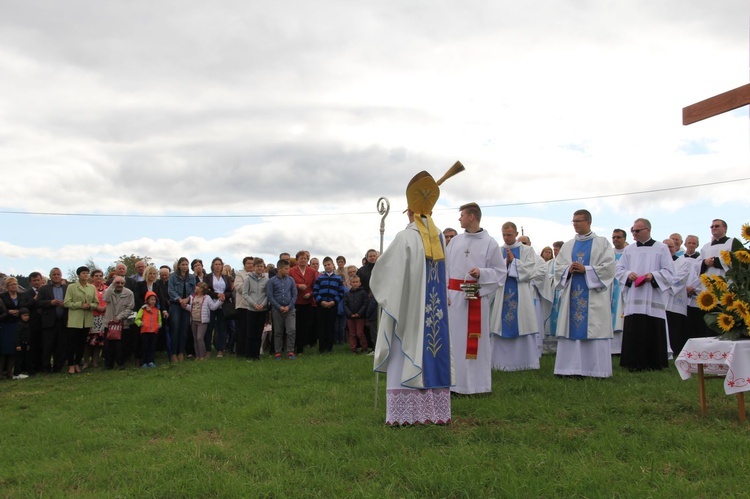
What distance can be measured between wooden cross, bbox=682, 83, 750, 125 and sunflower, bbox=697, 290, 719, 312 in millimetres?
2075

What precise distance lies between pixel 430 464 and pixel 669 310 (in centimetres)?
929

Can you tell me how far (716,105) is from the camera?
25.7 feet

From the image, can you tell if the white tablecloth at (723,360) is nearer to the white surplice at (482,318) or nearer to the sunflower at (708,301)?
the sunflower at (708,301)

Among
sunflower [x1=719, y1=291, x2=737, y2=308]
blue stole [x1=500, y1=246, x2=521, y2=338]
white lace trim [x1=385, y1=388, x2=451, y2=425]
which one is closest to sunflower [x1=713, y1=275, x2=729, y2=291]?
sunflower [x1=719, y1=291, x2=737, y2=308]

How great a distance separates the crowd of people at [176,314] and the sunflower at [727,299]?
26.6 feet

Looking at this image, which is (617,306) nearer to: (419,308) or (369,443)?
(419,308)

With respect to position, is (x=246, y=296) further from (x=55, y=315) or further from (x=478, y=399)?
(x=478, y=399)

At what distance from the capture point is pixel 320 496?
5.00 m

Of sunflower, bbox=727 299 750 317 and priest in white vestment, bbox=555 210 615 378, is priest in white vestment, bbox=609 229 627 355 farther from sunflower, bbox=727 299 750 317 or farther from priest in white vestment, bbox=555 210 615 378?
sunflower, bbox=727 299 750 317

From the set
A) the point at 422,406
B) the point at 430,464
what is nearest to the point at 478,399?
the point at 422,406

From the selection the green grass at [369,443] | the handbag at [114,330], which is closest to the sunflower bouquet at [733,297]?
the green grass at [369,443]

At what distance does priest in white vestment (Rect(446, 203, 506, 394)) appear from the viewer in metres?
8.74

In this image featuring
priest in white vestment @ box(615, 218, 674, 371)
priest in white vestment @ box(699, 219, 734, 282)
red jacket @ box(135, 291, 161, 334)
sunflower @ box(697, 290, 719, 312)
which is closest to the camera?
sunflower @ box(697, 290, 719, 312)

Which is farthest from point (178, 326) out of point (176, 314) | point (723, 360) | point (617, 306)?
point (723, 360)
